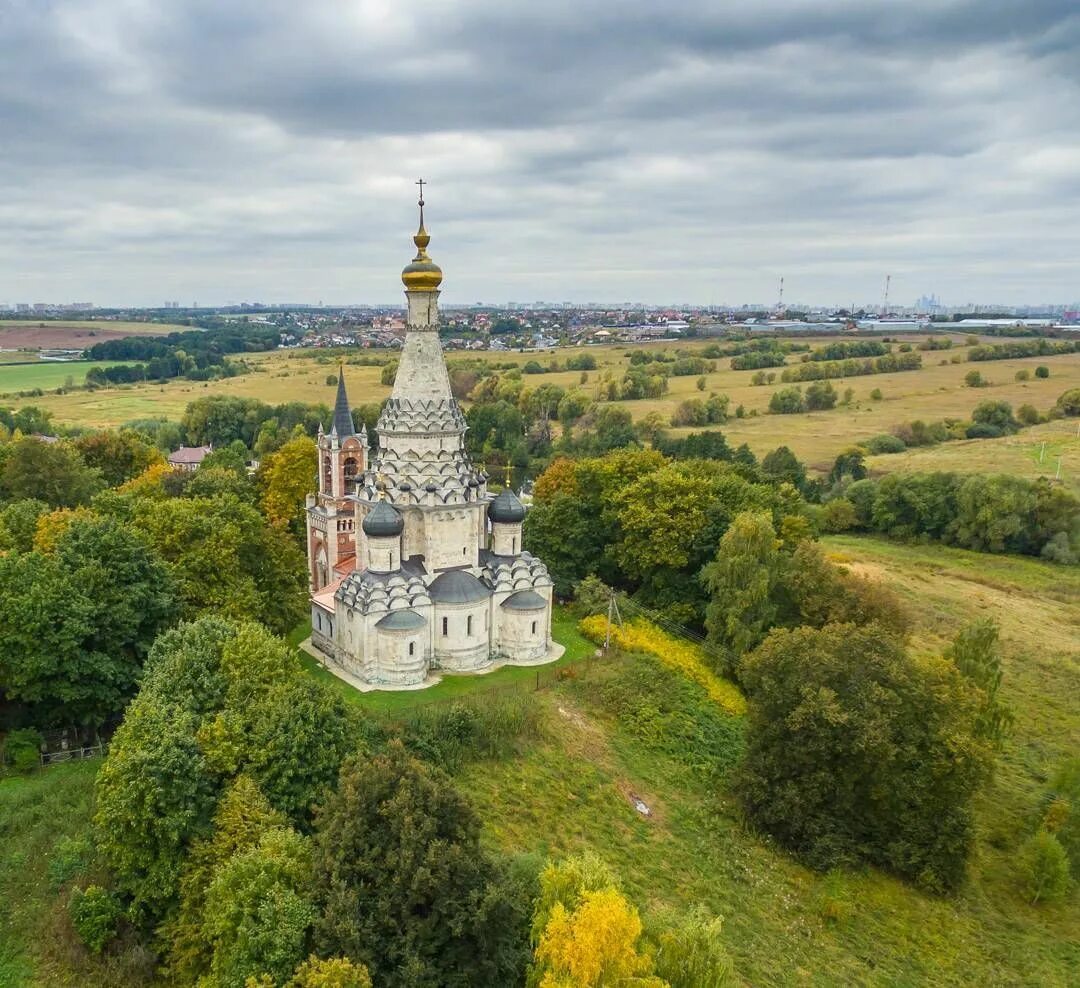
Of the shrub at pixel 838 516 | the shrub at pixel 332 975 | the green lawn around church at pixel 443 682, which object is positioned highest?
the shrub at pixel 332 975

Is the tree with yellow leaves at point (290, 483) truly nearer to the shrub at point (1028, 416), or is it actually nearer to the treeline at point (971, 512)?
the treeline at point (971, 512)

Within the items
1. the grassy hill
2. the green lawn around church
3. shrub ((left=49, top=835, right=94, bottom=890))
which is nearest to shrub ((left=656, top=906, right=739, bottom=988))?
the grassy hill

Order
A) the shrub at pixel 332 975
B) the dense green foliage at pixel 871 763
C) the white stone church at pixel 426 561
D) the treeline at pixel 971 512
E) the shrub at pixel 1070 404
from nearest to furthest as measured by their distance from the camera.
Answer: the shrub at pixel 332 975
the dense green foliage at pixel 871 763
the white stone church at pixel 426 561
the treeline at pixel 971 512
the shrub at pixel 1070 404

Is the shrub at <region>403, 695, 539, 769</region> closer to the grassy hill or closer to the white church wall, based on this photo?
the grassy hill

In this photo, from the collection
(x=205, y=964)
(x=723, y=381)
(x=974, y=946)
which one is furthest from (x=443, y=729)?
(x=723, y=381)

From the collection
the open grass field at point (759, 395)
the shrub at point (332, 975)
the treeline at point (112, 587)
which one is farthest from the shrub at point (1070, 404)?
the shrub at point (332, 975)

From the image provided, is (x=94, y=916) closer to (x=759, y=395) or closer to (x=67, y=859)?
(x=67, y=859)
